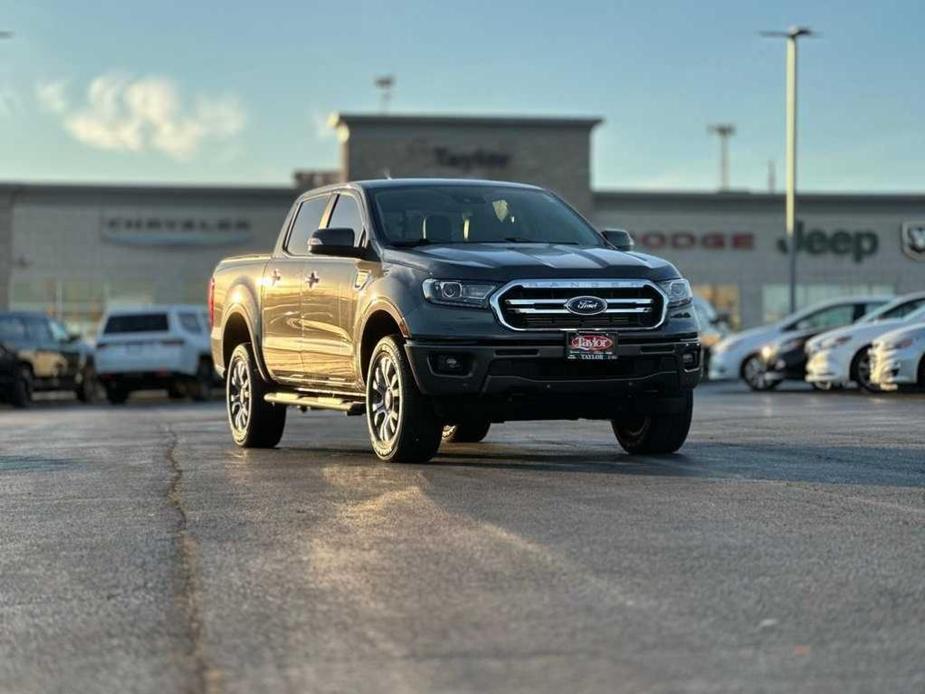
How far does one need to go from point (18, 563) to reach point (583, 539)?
232 centimetres

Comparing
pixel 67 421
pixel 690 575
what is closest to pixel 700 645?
pixel 690 575

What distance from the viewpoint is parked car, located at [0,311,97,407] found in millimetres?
28250

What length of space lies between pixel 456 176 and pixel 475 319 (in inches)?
2022

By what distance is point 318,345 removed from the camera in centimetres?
1227

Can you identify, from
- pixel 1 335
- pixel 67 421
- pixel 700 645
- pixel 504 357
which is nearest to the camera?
pixel 700 645

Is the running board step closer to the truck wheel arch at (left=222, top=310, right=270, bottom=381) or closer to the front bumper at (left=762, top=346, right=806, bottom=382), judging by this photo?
the truck wheel arch at (left=222, top=310, right=270, bottom=381)

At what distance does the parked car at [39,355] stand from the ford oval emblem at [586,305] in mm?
18893

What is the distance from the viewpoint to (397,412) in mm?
10961

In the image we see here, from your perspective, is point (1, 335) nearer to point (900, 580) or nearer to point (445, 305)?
point (445, 305)

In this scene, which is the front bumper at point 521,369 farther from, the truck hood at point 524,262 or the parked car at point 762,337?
the parked car at point 762,337

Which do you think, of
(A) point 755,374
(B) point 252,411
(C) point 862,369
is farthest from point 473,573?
(A) point 755,374

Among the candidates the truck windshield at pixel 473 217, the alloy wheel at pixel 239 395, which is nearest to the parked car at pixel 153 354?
the alloy wheel at pixel 239 395

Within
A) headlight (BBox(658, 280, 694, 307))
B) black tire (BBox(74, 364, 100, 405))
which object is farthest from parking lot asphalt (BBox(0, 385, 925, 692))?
black tire (BBox(74, 364, 100, 405))

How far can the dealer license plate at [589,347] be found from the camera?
416 inches
